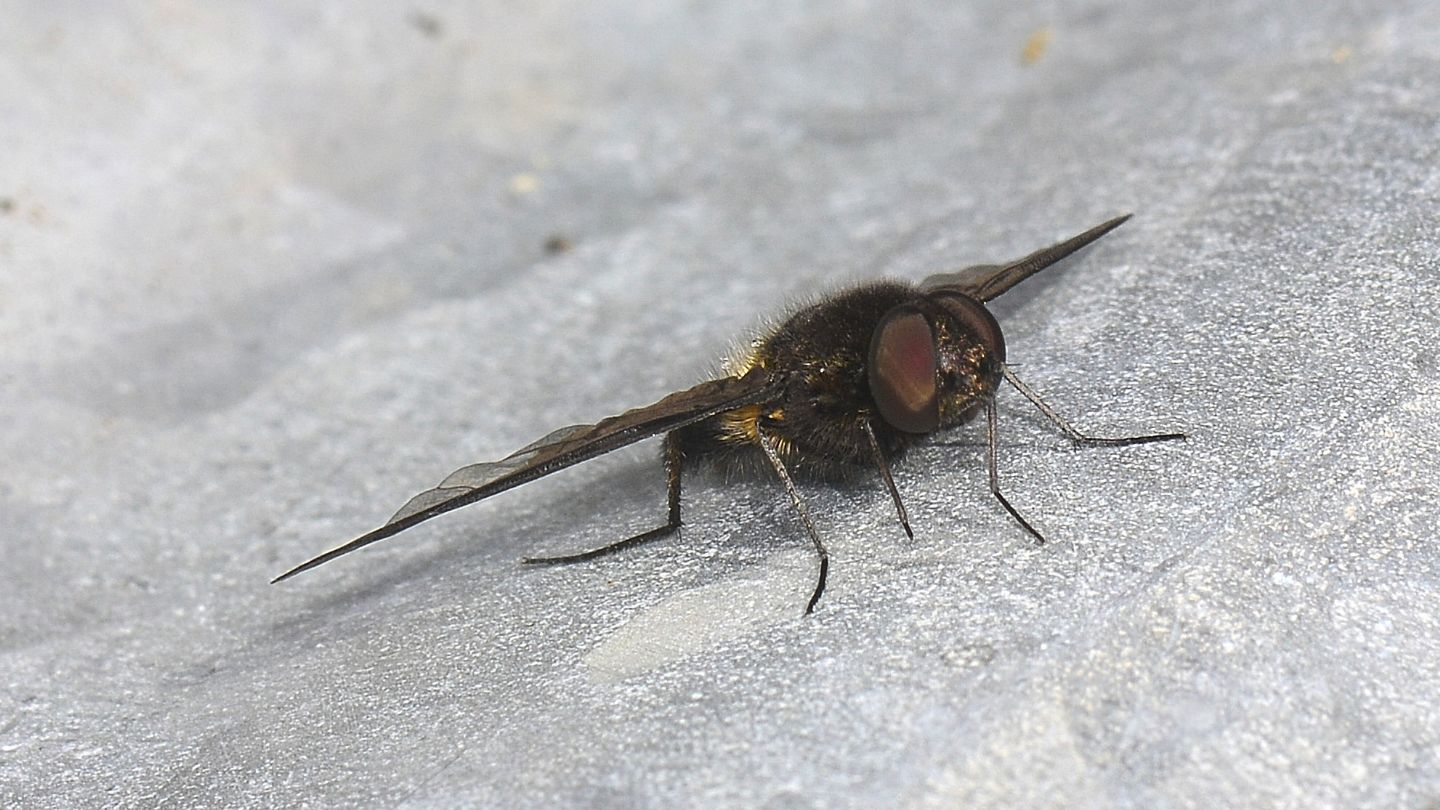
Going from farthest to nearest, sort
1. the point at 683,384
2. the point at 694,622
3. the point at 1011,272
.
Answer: the point at 683,384 → the point at 1011,272 → the point at 694,622

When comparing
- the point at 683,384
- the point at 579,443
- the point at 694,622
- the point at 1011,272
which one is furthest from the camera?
the point at 683,384

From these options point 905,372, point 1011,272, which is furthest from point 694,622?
point 1011,272

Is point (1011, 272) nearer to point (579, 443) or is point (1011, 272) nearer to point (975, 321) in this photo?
point (975, 321)

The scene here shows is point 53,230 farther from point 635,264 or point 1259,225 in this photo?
point 1259,225

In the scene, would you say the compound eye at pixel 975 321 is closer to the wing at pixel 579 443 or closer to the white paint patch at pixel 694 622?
the wing at pixel 579 443

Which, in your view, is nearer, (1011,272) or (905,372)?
(905,372)
